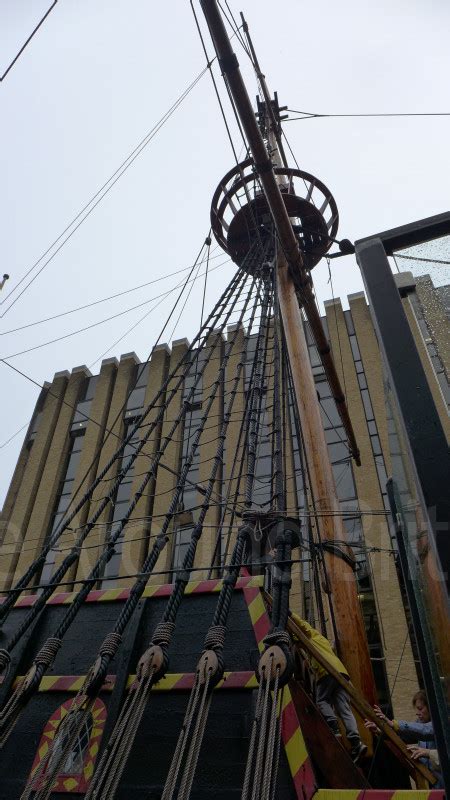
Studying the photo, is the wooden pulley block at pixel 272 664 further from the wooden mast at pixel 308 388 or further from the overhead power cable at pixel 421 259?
the wooden mast at pixel 308 388

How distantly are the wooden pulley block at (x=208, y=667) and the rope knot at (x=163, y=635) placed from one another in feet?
0.78

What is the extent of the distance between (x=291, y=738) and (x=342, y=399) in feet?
21.5

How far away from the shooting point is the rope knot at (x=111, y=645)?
265 cm

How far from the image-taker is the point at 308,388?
651cm

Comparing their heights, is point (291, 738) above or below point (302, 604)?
below

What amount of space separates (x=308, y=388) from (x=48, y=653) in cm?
447

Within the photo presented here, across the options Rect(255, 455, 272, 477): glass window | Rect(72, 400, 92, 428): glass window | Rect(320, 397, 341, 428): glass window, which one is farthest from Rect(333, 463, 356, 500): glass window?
Rect(72, 400, 92, 428): glass window

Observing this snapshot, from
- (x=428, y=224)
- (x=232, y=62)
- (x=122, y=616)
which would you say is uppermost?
(x=232, y=62)

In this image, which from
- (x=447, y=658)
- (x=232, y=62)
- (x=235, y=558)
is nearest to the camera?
(x=447, y=658)

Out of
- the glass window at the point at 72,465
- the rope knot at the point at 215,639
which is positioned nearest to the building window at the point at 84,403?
the glass window at the point at 72,465

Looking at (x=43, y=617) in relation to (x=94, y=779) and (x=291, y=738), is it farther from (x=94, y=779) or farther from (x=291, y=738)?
(x=291, y=738)

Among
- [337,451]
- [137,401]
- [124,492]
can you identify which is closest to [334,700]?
[337,451]

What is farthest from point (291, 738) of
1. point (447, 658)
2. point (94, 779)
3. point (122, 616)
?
point (447, 658)

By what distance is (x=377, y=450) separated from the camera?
1477cm
